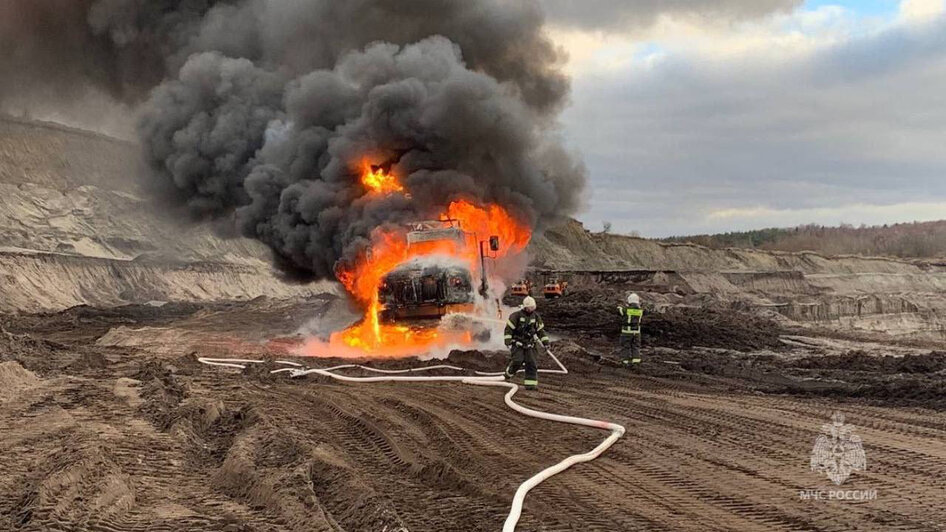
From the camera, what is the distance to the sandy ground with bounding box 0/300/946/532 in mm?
5871

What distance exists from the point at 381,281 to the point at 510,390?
6.80 m

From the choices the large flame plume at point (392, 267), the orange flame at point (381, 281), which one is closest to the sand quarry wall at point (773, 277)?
the large flame plume at point (392, 267)

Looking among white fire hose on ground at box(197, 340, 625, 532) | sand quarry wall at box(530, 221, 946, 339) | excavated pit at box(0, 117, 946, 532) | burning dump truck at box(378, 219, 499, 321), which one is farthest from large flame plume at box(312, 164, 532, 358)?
sand quarry wall at box(530, 221, 946, 339)

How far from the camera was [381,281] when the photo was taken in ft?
60.5

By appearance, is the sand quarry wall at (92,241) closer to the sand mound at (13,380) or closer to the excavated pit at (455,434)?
the excavated pit at (455,434)

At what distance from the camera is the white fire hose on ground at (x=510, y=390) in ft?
20.9

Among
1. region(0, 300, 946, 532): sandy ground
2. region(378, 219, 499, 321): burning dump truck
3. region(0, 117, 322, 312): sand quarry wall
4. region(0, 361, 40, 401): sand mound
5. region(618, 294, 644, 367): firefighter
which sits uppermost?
region(0, 117, 322, 312): sand quarry wall

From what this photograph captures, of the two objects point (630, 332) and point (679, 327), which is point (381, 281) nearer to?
point (630, 332)

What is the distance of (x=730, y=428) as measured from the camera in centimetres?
922

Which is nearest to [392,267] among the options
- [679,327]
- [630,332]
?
[630,332]

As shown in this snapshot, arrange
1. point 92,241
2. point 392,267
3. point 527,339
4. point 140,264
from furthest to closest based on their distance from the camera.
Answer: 1. point 92,241
2. point 140,264
3. point 392,267
4. point 527,339

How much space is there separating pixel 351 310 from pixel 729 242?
295 ft

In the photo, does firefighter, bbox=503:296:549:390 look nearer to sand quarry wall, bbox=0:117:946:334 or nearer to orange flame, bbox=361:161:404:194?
orange flame, bbox=361:161:404:194

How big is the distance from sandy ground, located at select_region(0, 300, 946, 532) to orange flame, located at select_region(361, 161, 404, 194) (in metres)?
7.82
